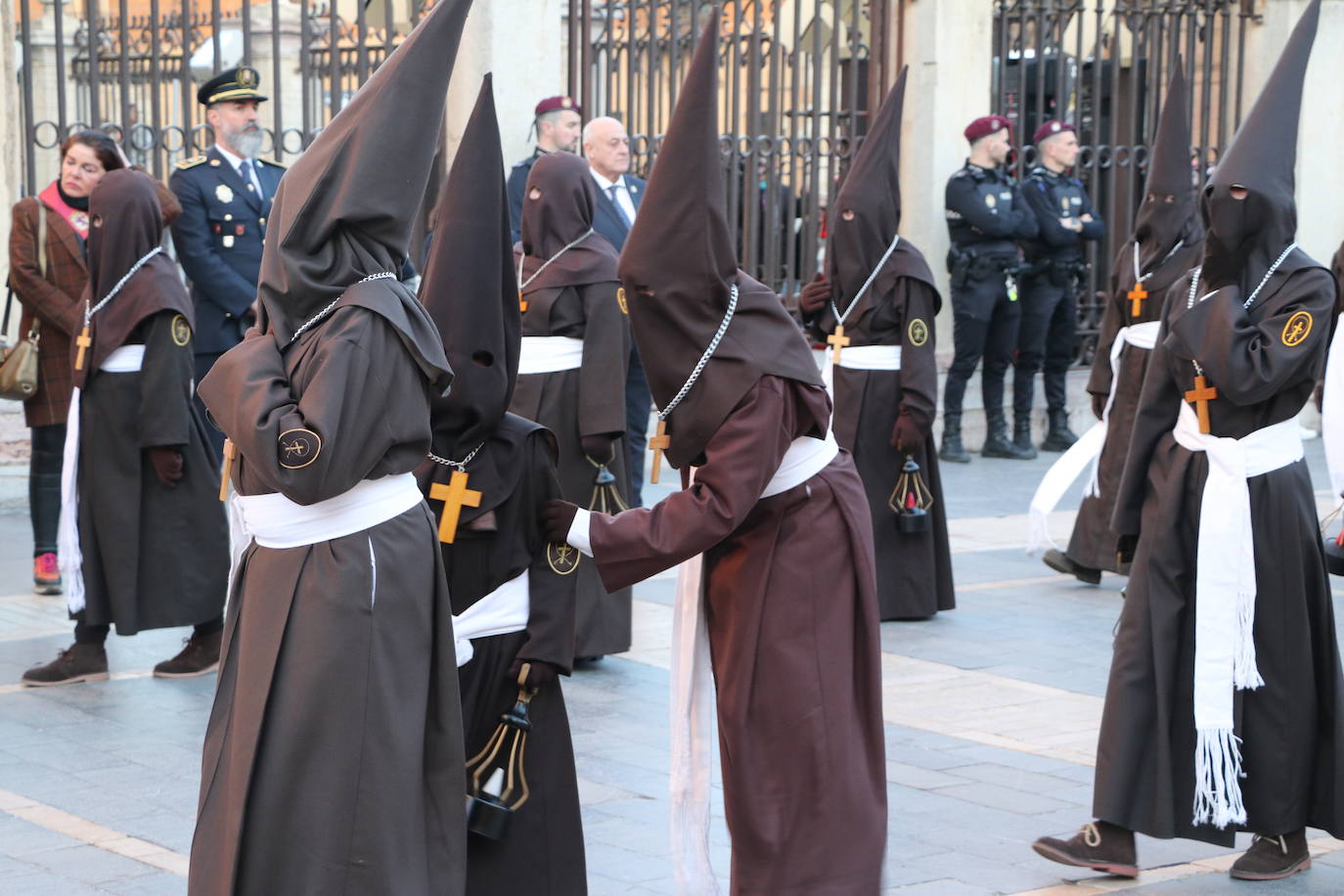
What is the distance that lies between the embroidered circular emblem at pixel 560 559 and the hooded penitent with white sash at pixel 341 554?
47 centimetres

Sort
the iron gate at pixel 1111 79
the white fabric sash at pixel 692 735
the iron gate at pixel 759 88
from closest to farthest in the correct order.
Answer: the white fabric sash at pixel 692 735 < the iron gate at pixel 759 88 < the iron gate at pixel 1111 79

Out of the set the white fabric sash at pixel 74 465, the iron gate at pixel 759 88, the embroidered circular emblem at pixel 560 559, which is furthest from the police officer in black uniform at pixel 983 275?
the embroidered circular emblem at pixel 560 559

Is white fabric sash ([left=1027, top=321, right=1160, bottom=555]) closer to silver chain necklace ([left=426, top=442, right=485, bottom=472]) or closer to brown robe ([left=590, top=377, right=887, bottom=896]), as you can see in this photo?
brown robe ([left=590, top=377, right=887, bottom=896])

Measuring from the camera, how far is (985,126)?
42.2ft

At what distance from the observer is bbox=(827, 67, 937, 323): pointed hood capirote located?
8180 millimetres

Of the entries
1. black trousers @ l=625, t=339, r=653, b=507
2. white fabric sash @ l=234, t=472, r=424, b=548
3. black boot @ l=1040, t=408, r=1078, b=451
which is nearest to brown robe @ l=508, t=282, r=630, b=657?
black trousers @ l=625, t=339, r=653, b=507

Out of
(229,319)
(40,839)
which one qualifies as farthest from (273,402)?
(229,319)

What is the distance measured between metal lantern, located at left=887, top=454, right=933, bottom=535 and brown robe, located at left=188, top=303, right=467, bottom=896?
16.1 ft

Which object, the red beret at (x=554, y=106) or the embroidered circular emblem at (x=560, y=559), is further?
the red beret at (x=554, y=106)

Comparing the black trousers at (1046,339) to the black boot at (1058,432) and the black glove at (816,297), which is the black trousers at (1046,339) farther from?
the black glove at (816,297)

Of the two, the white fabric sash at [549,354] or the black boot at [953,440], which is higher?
the white fabric sash at [549,354]

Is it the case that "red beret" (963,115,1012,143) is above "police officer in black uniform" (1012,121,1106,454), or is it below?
above

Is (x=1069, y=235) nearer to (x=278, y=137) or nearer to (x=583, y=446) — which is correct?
(x=278, y=137)

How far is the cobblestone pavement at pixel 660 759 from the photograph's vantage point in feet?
16.2
